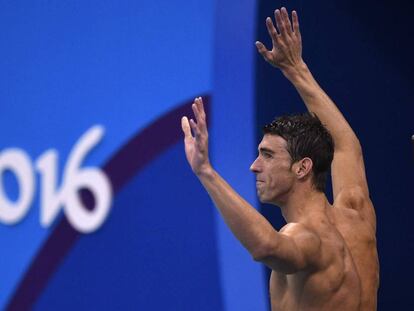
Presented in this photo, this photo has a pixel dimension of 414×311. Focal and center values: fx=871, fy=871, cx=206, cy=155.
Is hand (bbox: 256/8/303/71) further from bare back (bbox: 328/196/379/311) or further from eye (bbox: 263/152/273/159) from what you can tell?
bare back (bbox: 328/196/379/311)

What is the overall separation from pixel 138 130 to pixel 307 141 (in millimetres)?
1377

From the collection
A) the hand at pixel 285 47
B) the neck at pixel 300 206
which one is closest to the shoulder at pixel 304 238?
the neck at pixel 300 206

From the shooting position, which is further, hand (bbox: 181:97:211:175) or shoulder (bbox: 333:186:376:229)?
shoulder (bbox: 333:186:376:229)

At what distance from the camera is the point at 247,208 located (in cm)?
235

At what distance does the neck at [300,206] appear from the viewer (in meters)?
2.79

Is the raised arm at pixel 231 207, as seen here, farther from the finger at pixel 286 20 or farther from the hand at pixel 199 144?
the finger at pixel 286 20

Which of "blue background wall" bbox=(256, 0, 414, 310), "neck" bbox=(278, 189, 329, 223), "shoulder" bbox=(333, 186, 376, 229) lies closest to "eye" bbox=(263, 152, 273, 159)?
"neck" bbox=(278, 189, 329, 223)

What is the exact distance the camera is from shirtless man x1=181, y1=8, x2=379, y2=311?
2.35 meters

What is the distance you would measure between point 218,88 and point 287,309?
5.13ft

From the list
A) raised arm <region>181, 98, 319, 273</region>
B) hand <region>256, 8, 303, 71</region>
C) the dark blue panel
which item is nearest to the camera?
raised arm <region>181, 98, 319, 273</region>

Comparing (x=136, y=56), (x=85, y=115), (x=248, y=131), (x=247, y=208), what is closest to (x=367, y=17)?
(x=248, y=131)

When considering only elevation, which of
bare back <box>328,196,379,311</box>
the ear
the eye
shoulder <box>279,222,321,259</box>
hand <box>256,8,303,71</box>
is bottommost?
bare back <box>328,196,379,311</box>

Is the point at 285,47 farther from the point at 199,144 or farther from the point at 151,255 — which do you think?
the point at 151,255

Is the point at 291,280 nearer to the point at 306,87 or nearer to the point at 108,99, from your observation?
the point at 306,87
